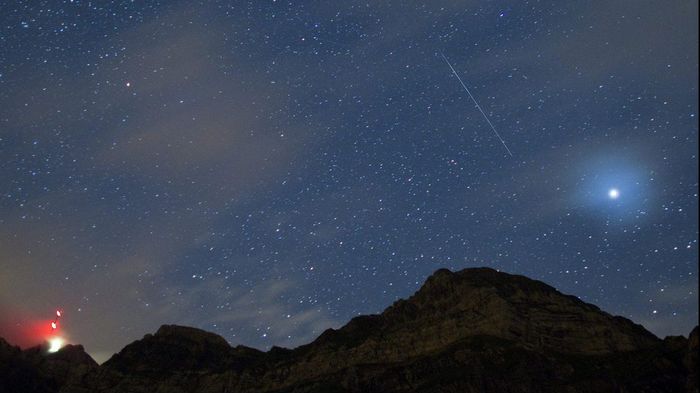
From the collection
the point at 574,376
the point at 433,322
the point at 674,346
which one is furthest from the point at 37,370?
the point at 674,346

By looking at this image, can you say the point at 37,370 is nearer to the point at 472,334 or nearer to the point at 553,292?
the point at 472,334

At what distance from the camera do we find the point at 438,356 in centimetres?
10219

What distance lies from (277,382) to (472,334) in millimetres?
51465

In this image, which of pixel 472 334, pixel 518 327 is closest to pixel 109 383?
pixel 472 334

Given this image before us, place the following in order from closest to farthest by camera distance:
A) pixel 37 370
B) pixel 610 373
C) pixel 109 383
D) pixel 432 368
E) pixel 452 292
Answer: pixel 610 373 → pixel 432 368 → pixel 452 292 → pixel 109 383 → pixel 37 370

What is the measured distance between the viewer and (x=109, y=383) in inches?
5522

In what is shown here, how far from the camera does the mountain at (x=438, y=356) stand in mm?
84625

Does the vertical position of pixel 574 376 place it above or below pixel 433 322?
below

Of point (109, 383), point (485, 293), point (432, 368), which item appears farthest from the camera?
point (109, 383)

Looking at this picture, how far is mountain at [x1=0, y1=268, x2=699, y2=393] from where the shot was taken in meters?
84.6

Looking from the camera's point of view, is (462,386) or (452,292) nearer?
(462,386)

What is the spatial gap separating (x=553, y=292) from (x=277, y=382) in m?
70.1

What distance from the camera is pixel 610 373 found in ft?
273

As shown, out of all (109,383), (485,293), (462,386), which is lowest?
(462,386)
